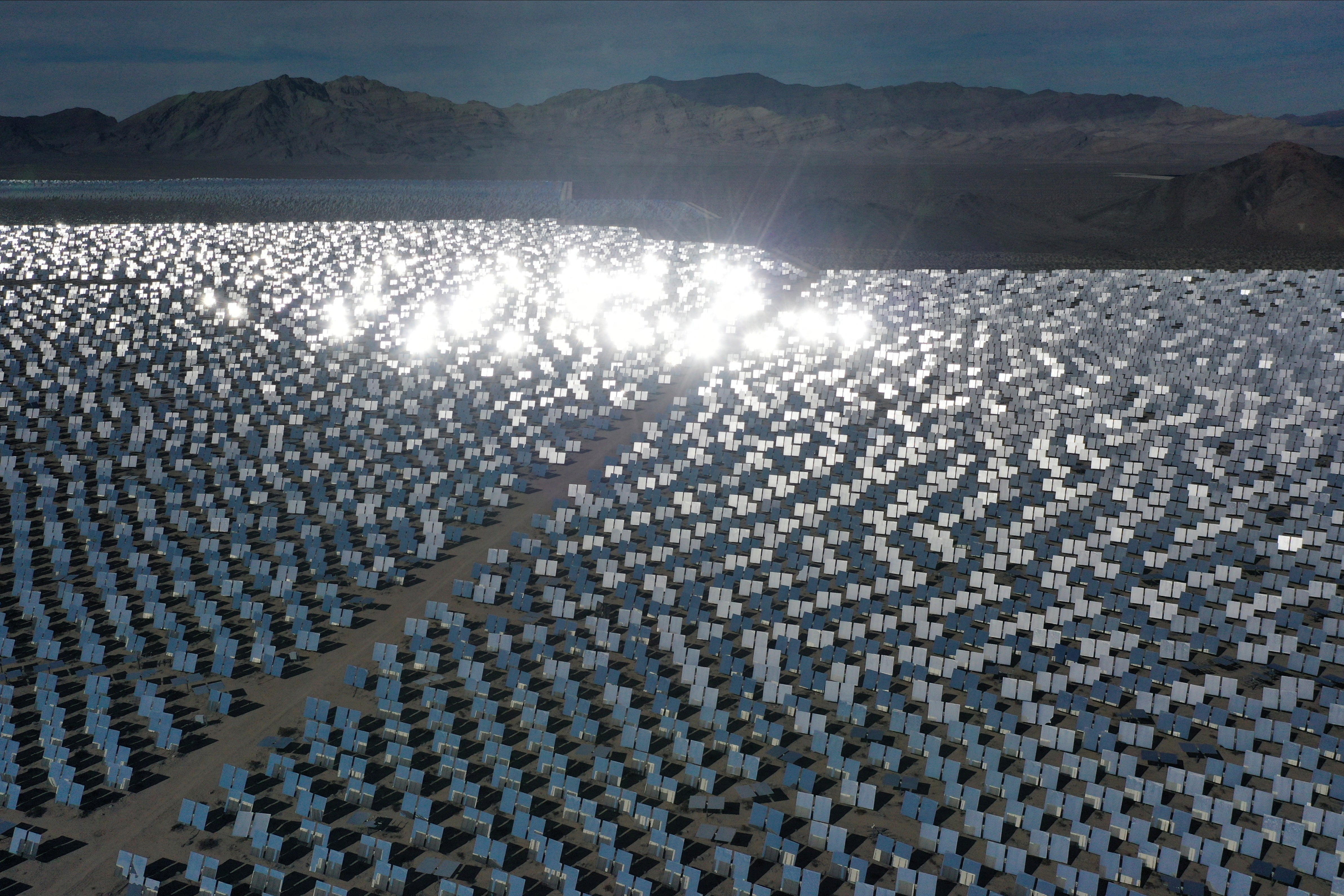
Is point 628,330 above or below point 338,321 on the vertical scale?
above

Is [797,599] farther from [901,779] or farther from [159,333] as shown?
[159,333]

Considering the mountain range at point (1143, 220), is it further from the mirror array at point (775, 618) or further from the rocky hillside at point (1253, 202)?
the mirror array at point (775, 618)

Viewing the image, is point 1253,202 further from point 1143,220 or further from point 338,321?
point 338,321

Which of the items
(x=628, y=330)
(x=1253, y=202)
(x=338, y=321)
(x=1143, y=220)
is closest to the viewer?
(x=628, y=330)

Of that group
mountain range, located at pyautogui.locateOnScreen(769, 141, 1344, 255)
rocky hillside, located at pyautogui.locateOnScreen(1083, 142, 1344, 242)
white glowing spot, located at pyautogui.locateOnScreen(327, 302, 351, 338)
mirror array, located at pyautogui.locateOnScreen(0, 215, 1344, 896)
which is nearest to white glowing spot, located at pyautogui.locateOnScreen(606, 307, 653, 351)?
mirror array, located at pyautogui.locateOnScreen(0, 215, 1344, 896)

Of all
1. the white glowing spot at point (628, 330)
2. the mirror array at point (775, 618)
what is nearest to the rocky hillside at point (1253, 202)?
the mirror array at point (775, 618)

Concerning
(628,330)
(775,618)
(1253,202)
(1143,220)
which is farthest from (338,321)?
(1253,202)

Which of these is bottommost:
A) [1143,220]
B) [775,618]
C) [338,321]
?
[775,618]

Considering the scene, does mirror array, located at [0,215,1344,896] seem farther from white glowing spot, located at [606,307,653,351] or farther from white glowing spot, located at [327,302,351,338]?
white glowing spot, located at [327,302,351,338]
